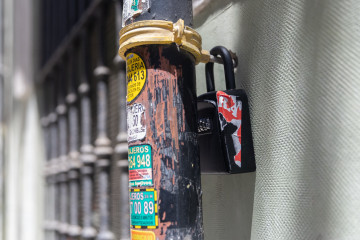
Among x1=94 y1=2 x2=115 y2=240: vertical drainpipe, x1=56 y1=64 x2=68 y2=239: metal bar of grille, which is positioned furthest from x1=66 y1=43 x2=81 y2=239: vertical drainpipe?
x1=94 y1=2 x2=115 y2=240: vertical drainpipe

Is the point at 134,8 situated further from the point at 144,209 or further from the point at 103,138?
the point at 103,138

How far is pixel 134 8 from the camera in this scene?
1200mm

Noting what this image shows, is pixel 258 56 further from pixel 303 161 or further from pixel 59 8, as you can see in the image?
pixel 59 8

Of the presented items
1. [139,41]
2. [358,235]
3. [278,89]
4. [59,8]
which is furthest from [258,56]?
[59,8]

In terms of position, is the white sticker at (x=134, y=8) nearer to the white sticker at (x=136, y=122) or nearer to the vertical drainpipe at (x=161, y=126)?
the vertical drainpipe at (x=161, y=126)

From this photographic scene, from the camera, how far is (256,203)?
1351 mm

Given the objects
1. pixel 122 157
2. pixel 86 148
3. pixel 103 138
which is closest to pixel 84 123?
pixel 86 148

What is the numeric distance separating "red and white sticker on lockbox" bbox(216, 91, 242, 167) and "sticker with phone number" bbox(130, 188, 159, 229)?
29cm

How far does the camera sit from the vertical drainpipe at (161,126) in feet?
3.71

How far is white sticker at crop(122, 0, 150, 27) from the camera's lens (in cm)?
118

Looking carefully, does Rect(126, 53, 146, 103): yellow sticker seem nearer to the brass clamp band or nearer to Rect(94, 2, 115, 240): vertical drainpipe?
the brass clamp band

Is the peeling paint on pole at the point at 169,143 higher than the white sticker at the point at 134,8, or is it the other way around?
the white sticker at the point at 134,8

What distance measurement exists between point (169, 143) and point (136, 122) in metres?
0.11

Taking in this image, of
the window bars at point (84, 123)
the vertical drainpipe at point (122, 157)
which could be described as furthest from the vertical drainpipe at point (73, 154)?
the vertical drainpipe at point (122, 157)
